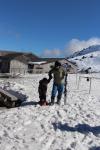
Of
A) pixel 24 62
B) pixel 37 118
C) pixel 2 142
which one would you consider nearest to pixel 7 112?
pixel 37 118

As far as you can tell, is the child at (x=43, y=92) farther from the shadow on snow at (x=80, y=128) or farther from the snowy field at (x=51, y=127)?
the shadow on snow at (x=80, y=128)

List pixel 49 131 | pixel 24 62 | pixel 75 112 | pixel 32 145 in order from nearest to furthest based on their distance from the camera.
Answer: pixel 32 145, pixel 49 131, pixel 75 112, pixel 24 62

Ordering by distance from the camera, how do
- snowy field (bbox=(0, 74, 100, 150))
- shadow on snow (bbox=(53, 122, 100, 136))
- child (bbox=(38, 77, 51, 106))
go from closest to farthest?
1. snowy field (bbox=(0, 74, 100, 150))
2. shadow on snow (bbox=(53, 122, 100, 136))
3. child (bbox=(38, 77, 51, 106))

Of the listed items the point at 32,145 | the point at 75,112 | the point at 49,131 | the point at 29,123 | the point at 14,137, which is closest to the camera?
the point at 32,145

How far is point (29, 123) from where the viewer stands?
10.7 metres

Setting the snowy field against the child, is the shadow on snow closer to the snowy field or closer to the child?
the snowy field

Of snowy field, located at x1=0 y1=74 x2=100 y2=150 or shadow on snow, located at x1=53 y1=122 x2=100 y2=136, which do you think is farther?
shadow on snow, located at x1=53 y1=122 x2=100 y2=136

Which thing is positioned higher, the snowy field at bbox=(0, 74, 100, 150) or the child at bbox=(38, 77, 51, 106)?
the child at bbox=(38, 77, 51, 106)

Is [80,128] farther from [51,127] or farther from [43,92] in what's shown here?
[43,92]

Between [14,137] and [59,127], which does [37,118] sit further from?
[14,137]

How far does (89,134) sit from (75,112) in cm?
268

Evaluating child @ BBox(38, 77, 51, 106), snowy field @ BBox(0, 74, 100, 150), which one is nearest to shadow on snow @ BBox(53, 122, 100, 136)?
snowy field @ BBox(0, 74, 100, 150)

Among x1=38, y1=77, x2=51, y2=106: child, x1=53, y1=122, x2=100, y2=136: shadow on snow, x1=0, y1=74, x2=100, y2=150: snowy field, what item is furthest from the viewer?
x1=38, y1=77, x2=51, y2=106: child

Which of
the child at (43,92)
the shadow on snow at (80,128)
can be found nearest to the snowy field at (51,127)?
the shadow on snow at (80,128)
